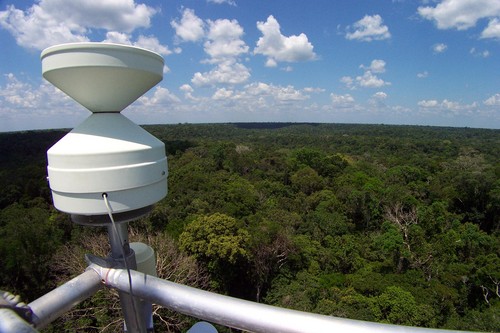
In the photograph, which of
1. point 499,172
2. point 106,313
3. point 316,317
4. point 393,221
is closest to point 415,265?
point 393,221

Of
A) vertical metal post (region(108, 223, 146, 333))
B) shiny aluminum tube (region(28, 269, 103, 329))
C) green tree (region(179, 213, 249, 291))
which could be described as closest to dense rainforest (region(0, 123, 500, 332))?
green tree (region(179, 213, 249, 291))

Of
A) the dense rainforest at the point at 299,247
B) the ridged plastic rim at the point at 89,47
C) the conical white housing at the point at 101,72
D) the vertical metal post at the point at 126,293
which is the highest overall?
the ridged plastic rim at the point at 89,47

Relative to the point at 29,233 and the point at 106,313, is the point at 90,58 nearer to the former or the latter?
the point at 106,313

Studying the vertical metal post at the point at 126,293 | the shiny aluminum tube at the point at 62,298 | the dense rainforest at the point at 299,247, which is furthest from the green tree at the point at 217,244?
the shiny aluminum tube at the point at 62,298

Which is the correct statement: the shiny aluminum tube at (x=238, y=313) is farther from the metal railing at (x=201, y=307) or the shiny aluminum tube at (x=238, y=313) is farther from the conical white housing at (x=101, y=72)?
the conical white housing at (x=101, y=72)

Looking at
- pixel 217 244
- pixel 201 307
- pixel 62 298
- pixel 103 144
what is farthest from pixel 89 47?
pixel 217 244

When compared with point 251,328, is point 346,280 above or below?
below
